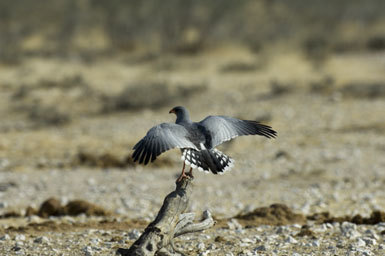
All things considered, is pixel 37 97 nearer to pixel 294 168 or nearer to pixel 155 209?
pixel 294 168

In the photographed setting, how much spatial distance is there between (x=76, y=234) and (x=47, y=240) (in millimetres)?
418

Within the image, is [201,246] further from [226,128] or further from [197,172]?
[197,172]

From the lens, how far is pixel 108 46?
30922mm

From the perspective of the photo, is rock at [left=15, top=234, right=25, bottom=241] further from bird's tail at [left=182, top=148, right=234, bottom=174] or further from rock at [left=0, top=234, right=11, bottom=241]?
bird's tail at [left=182, top=148, right=234, bottom=174]

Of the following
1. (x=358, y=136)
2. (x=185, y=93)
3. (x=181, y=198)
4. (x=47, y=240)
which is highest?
(x=185, y=93)

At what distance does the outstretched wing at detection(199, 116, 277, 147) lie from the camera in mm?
5566

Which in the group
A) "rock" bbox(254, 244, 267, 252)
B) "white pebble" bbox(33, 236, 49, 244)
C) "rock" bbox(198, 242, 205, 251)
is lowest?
"white pebble" bbox(33, 236, 49, 244)

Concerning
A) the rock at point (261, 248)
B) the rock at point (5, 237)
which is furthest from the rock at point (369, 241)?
the rock at point (5, 237)

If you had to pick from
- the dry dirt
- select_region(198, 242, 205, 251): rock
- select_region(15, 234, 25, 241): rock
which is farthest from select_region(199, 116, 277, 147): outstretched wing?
select_region(15, 234, 25, 241): rock

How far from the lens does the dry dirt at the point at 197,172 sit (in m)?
6.32

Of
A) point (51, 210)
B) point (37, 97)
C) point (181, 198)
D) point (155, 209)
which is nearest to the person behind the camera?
point (181, 198)

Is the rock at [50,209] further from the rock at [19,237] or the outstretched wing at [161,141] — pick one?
the outstretched wing at [161,141]

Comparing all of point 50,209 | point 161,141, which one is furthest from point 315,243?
point 50,209

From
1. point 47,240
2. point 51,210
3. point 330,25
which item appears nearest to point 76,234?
point 47,240
